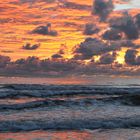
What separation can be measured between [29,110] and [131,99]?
21230mm

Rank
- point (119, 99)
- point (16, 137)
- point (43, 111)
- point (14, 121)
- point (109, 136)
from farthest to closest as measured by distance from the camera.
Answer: point (119, 99), point (43, 111), point (14, 121), point (109, 136), point (16, 137)

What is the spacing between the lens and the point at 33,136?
2502cm

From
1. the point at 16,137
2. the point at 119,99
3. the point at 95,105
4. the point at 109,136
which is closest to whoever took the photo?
the point at 16,137

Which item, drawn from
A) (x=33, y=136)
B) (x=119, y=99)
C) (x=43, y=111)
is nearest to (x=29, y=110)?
(x=43, y=111)

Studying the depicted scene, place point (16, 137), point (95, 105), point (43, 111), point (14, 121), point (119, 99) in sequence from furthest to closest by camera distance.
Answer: point (119, 99) < point (95, 105) < point (43, 111) < point (14, 121) < point (16, 137)

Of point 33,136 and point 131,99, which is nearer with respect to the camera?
point 33,136

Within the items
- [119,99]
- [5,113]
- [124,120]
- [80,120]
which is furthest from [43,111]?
[119,99]

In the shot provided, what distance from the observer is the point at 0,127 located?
1077 inches

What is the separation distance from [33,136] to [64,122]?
260 inches

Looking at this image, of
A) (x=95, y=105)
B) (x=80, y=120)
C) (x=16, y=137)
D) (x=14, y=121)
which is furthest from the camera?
(x=95, y=105)

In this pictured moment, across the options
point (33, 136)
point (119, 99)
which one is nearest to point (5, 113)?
point (33, 136)

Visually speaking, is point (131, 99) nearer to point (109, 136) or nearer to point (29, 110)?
point (29, 110)

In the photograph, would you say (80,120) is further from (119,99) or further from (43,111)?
(119,99)

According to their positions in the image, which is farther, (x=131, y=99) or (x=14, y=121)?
(x=131, y=99)
